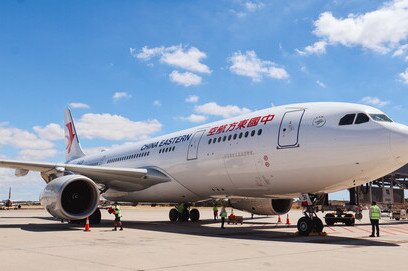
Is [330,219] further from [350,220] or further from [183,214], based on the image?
[183,214]

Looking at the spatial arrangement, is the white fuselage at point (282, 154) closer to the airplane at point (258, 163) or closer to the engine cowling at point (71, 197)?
the airplane at point (258, 163)

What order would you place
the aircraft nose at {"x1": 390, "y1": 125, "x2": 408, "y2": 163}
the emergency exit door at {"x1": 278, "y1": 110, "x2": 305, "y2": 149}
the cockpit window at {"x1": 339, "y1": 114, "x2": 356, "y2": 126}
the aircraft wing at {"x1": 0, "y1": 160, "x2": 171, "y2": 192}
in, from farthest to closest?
1. the aircraft wing at {"x1": 0, "y1": 160, "x2": 171, "y2": 192}
2. the emergency exit door at {"x1": 278, "y1": 110, "x2": 305, "y2": 149}
3. the cockpit window at {"x1": 339, "y1": 114, "x2": 356, "y2": 126}
4. the aircraft nose at {"x1": 390, "y1": 125, "x2": 408, "y2": 163}

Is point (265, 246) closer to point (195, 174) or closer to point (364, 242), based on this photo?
point (364, 242)

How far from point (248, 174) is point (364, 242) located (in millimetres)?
4103

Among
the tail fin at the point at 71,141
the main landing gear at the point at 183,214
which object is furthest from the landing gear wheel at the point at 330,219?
the tail fin at the point at 71,141

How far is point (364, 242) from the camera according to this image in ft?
37.6

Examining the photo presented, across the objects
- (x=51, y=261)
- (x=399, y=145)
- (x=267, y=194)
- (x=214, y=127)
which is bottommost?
(x=51, y=261)

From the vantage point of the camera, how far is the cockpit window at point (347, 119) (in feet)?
39.3

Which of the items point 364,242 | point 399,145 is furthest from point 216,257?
point 399,145

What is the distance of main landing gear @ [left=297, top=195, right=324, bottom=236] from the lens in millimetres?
13164

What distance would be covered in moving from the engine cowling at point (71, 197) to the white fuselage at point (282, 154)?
3097mm

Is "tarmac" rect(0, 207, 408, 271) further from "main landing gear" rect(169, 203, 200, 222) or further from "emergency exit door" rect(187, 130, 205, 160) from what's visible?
"main landing gear" rect(169, 203, 200, 222)

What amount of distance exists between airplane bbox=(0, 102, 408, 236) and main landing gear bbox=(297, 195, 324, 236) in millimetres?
30

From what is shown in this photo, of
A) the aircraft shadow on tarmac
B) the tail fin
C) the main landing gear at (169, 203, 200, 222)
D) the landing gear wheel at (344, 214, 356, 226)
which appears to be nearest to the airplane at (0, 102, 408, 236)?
A: the aircraft shadow on tarmac
